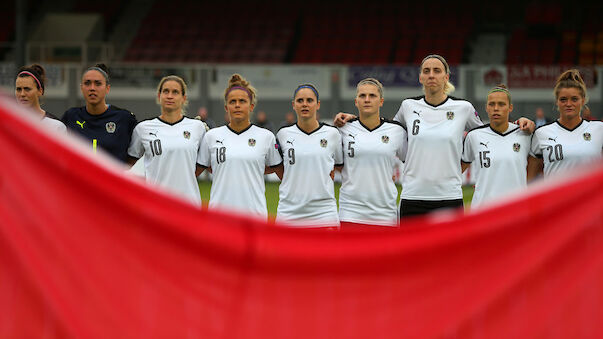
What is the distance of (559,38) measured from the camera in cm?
2478

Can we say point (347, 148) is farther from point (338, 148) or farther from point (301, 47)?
point (301, 47)

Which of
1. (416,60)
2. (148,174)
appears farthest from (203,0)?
(148,174)

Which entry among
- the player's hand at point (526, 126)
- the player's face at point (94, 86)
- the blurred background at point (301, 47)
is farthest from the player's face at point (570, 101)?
the blurred background at point (301, 47)

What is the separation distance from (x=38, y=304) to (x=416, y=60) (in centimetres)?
2180

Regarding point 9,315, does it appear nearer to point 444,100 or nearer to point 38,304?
point 38,304

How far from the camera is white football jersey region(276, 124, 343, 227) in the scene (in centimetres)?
550

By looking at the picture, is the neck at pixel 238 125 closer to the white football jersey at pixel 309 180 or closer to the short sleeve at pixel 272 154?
the short sleeve at pixel 272 154

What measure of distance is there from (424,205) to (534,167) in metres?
0.99

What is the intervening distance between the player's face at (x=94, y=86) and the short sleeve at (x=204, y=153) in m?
0.90

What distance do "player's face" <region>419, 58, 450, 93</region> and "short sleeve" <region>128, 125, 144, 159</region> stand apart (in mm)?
2371

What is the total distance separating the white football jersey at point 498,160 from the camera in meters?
5.48

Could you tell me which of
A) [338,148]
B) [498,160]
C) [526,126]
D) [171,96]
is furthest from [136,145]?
[526,126]

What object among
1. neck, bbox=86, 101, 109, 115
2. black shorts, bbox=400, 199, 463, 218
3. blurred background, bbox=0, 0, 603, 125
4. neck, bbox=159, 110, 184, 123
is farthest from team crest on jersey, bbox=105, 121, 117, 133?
blurred background, bbox=0, 0, 603, 125

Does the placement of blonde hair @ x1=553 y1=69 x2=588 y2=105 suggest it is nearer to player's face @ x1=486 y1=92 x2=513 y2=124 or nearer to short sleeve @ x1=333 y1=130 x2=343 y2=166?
player's face @ x1=486 y1=92 x2=513 y2=124
